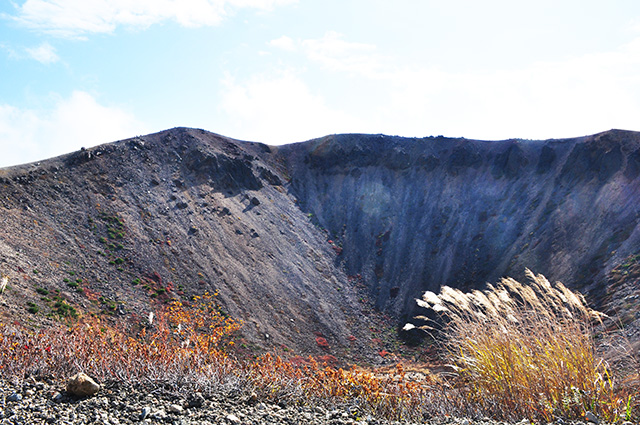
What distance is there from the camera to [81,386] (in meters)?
4.91

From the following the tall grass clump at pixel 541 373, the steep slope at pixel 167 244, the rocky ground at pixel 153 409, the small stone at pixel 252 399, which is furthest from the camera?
the steep slope at pixel 167 244

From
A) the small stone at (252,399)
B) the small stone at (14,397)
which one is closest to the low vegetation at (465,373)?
the small stone at (252,399)

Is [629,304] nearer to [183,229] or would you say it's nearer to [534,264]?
[534,264]

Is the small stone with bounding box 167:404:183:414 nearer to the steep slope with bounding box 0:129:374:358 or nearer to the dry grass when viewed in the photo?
the dry grass

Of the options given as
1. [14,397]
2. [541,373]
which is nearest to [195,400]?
[14,397]

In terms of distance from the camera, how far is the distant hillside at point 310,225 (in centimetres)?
2419

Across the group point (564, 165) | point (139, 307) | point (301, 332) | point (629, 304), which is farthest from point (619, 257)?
point (139, 307)

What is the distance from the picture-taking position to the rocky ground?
4.38 meters

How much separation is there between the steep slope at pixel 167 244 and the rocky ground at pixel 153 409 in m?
14.0

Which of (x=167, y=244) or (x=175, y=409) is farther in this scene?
(x=167, y=244)

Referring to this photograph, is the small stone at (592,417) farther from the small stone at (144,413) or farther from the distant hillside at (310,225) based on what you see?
the distant hillside at (310,225)

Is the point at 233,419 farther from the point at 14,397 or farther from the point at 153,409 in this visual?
the point at 14,397

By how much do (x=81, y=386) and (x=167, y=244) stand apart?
999 inches

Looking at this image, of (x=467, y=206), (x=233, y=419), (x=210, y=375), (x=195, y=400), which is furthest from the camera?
(x=467, y=206)
